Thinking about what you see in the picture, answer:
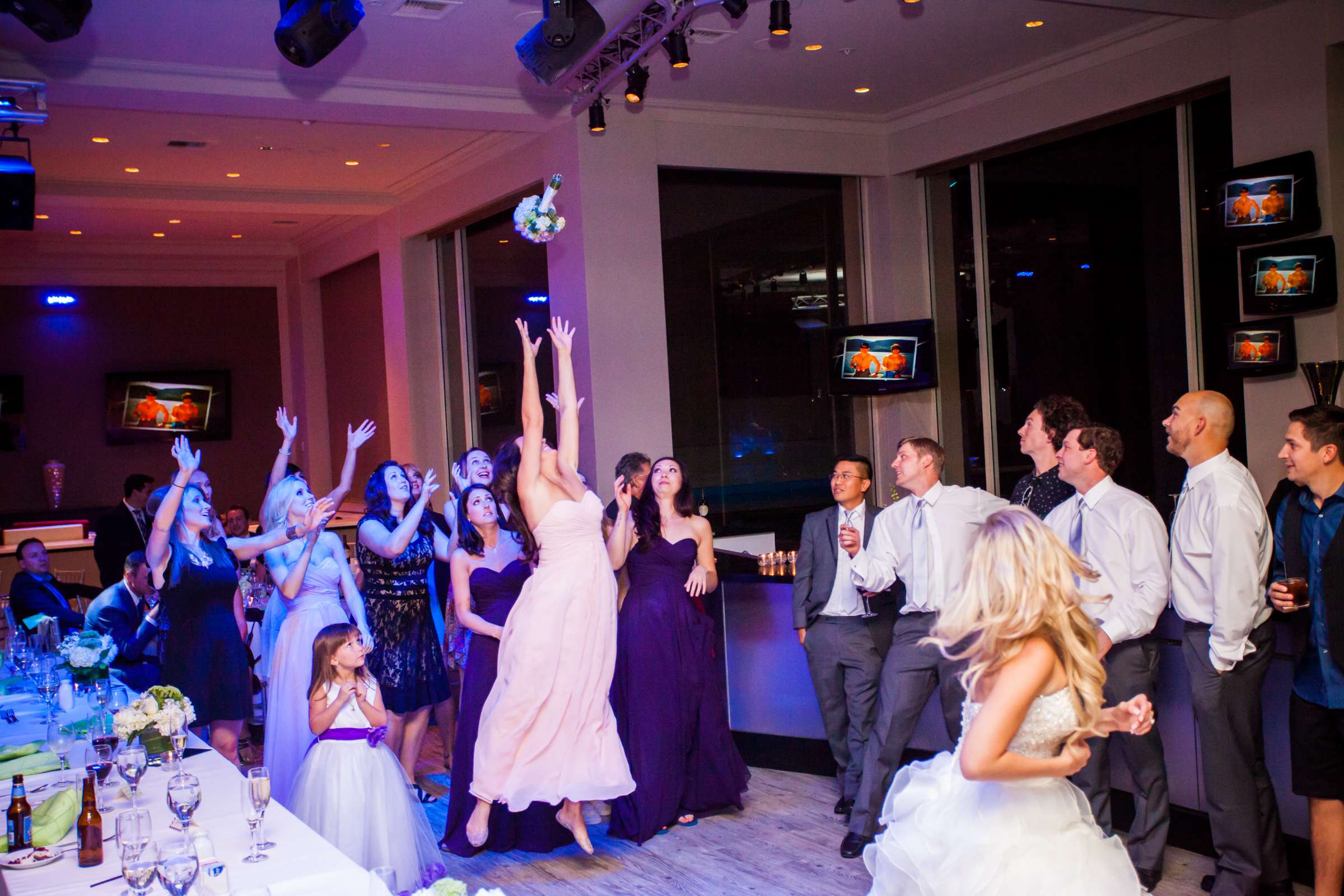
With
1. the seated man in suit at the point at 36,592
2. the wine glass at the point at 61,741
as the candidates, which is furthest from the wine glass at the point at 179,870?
the seated man in suit at the point at 36,592

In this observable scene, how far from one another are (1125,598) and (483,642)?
8.61 feet

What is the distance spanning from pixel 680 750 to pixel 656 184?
440cm

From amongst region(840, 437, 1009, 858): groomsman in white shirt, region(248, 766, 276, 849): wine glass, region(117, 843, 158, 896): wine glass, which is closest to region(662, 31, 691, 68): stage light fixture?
region(840, 437, 1009, 858): groomsman in white shirt

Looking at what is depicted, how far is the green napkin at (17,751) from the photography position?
11.8 ft

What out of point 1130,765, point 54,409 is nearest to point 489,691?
point 1130,765

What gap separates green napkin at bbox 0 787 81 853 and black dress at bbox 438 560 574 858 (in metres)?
2.03

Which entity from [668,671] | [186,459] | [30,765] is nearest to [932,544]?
[668,671]

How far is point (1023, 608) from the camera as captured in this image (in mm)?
2422

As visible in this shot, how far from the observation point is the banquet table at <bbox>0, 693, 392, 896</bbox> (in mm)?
2541

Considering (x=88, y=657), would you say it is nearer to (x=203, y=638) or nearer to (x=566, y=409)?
(x=203, y=638)

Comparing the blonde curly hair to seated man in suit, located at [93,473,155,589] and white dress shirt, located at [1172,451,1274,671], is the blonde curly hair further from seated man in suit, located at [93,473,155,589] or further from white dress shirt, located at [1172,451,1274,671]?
seated man in suit, located at [93,473,155,589]

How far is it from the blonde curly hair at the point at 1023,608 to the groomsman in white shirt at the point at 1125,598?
1737 mm

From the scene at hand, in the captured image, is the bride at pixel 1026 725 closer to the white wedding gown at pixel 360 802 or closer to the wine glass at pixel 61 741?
the white wedding gown at pixel 360 802

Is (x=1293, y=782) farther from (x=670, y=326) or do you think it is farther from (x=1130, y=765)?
(x=670, y=326)
